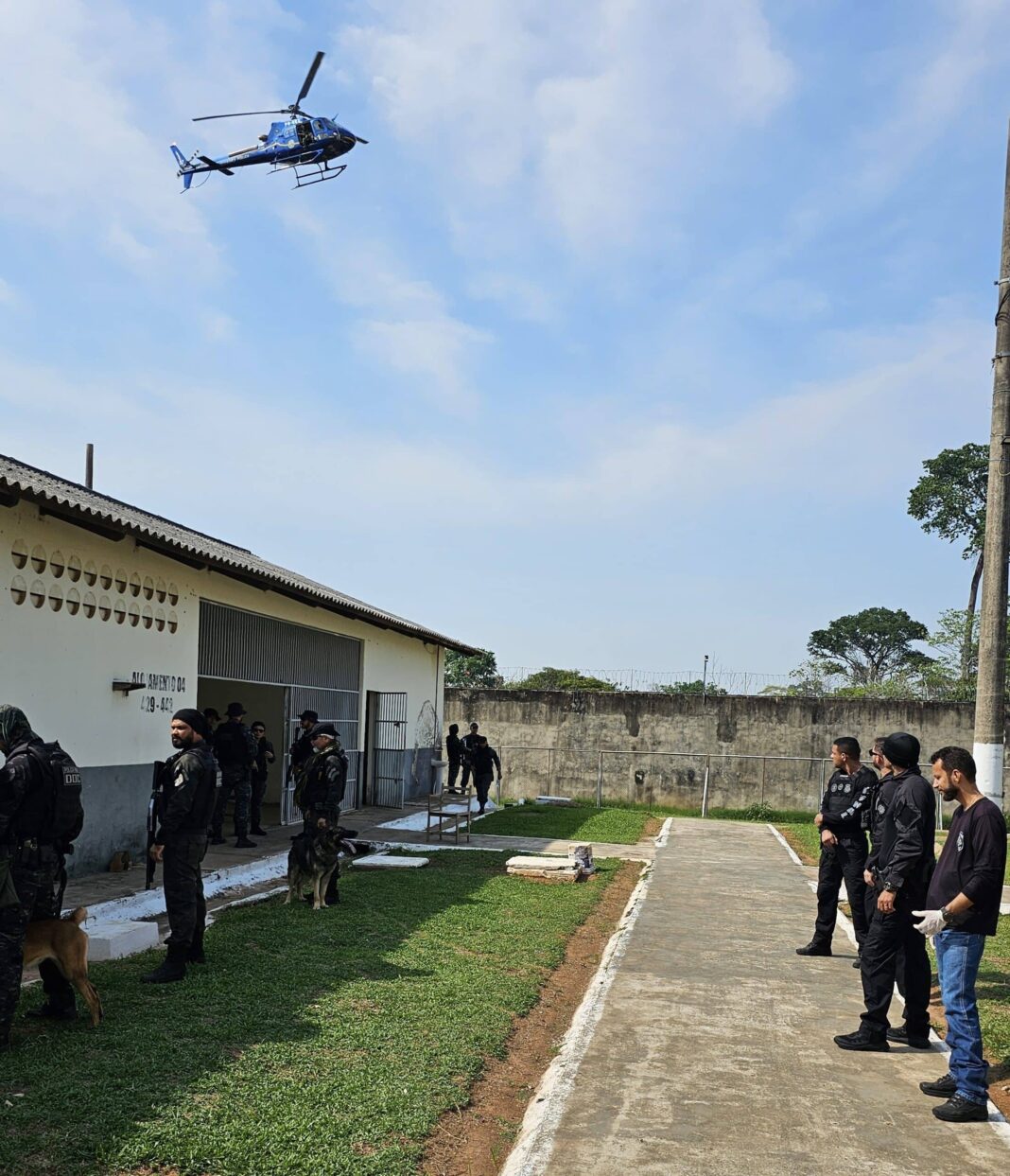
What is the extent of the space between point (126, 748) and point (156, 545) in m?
2.23

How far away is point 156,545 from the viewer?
1138 centimetres

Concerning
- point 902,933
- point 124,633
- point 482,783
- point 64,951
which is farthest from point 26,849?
point 482,783

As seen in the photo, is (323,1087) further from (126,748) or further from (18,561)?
(126,748)

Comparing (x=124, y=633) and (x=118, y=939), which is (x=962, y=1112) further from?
(x=124, y=633)

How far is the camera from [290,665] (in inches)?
645

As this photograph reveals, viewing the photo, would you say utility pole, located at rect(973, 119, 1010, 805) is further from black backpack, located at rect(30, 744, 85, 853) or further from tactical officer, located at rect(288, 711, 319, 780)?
black backpack, located at rect(30, 744, 85, 853)

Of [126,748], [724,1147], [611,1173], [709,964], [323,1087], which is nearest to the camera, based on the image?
[611,1173]

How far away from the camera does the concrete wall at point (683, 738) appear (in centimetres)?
2452

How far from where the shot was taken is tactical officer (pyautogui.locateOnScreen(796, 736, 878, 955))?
310 inches

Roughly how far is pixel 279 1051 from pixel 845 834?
461 cm

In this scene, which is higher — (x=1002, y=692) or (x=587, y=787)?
(x=1002, y=692)

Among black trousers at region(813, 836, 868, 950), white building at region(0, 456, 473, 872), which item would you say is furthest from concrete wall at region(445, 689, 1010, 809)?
black trousers at region(813, 836, 868, 950)

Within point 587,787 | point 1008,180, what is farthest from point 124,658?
point 587,787

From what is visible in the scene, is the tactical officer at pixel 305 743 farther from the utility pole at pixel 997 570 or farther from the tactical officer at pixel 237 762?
the utility pole at pixel 997 570
